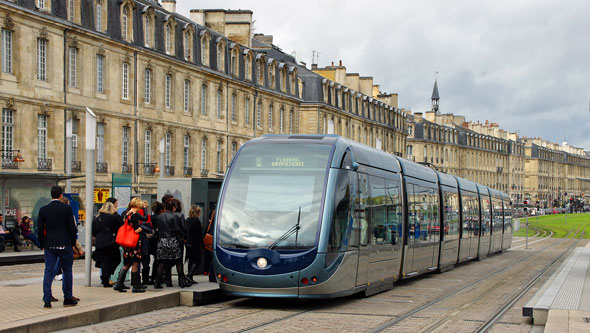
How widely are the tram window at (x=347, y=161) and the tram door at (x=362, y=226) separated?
691 millimetres

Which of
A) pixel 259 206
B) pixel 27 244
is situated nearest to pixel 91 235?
pixel 259 206

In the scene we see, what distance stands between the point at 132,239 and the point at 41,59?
24328 millimetres

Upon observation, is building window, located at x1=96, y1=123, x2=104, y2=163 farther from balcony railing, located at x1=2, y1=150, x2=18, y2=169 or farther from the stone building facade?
balcony railing, located at x1=2, y1=150, x2=18, y2=169

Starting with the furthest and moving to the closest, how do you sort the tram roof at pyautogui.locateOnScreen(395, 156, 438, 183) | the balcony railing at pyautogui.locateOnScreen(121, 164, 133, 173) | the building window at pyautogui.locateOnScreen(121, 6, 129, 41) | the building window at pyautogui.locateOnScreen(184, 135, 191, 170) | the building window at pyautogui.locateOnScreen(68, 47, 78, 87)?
1. the building window at pyautogui.locateOnScreen(184, 135, 191, 170)
2. the balcony railing at pyautogui.locateOnScreen(121, 164, 133, 173)
3. the building window at pyautogui.locateOnScreen(121, 6, 129, 41)
4. the building window at pyautogui.locateOnScreen(68, 47, 78, 87)
5. the tram roof at pyautogui.locateOnScreen(395, 156, 438, 183)

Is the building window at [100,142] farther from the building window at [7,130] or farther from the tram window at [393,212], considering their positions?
the tram window at [393,212]

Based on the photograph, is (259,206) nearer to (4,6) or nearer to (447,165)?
(4,6)

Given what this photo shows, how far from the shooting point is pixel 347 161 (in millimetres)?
16031

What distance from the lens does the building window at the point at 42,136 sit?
37.5m

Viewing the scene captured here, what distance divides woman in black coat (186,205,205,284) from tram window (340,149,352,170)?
3019mm

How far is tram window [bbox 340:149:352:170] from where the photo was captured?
15757 mm

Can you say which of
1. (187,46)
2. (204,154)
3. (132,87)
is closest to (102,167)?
(132,87)

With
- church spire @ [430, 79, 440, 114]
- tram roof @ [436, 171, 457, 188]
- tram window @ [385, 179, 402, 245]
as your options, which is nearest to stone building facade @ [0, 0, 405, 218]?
tram roof @ [436, 171, 457, 188]

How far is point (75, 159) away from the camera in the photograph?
1550 inches

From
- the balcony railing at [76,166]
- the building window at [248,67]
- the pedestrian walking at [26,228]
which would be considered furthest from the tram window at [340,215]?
the building window at [248,67]
